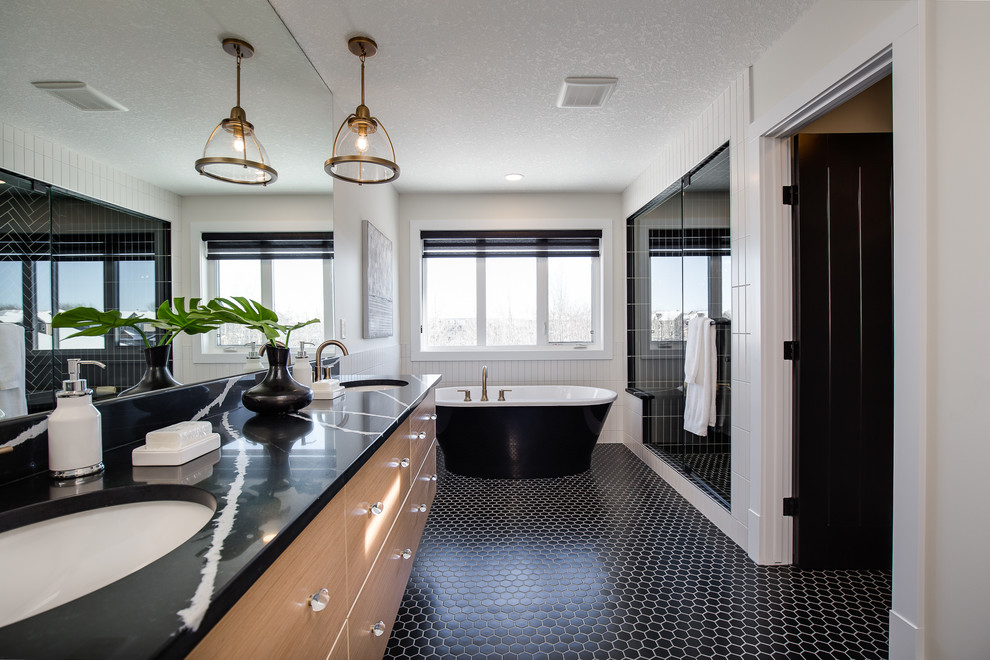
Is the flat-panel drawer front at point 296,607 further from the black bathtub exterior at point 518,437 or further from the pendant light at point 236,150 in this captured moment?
the black bathtub exterior at point 518,437

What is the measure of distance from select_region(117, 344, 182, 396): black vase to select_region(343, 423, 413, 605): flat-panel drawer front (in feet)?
2.10

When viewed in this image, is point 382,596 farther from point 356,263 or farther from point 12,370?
point 356,263

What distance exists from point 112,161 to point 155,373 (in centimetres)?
55

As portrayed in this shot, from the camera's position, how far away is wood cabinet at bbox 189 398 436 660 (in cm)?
63

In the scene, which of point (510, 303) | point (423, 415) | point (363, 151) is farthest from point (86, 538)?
point (510, 303)

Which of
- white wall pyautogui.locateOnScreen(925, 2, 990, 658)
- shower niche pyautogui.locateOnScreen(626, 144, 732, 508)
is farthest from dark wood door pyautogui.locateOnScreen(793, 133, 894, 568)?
white wall pyautogui.locateOnScreen(925, 2, 990, 658)

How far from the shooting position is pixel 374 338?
3.51 metres

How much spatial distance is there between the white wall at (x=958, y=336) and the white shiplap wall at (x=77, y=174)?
2.16 meters

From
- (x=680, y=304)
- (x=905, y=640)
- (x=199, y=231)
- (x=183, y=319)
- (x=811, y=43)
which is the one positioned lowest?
(x=905, y=640)

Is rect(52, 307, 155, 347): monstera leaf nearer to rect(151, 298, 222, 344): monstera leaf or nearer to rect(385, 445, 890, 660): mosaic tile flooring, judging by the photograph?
rect(151, 298, 222, 344): monstera leaf

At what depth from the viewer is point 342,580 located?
97 centimetres

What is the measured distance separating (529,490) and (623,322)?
6.28 ft

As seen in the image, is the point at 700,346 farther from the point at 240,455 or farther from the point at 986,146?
the point at 240,455

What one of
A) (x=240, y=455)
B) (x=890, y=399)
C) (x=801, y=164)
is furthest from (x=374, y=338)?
(x=890, y=399)
